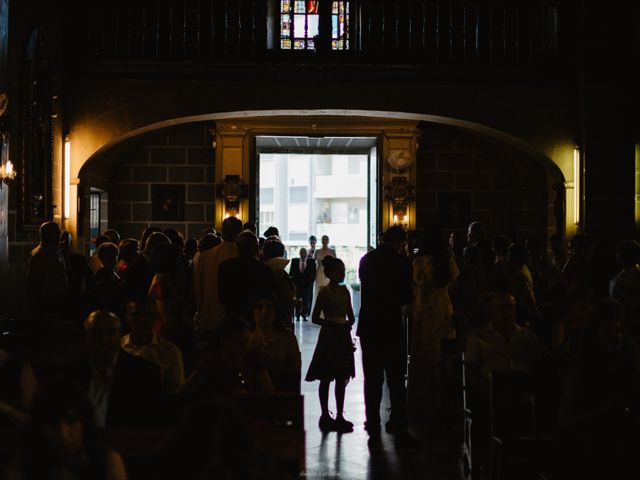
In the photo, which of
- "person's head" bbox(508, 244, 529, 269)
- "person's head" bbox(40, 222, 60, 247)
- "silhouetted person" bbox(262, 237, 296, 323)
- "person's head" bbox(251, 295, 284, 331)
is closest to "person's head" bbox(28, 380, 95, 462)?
"person's head" bbox(251, 295, 284, 331)

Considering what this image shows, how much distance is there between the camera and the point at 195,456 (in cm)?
255

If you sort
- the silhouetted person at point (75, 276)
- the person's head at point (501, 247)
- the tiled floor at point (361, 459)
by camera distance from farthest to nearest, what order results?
1. the person's head at point (501, 247)
2. the silhouetted person at point (75, 276)
3. the tiled floor at point (361, 459)

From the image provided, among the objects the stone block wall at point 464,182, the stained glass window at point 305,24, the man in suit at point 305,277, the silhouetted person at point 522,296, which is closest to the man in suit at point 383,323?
the silhouetted person at point 522,296

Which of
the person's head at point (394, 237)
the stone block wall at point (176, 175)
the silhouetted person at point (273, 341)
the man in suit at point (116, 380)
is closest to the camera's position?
the man in suit at point (116, 380)

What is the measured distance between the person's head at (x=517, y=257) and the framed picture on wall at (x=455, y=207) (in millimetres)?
8222

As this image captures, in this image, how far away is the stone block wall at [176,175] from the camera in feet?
54.3

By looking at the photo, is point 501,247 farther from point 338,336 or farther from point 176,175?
point 176,175

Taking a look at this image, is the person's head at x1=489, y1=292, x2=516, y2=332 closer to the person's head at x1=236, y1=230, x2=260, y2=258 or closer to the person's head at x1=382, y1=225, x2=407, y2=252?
the person's head at x1=382, y1=225, x2=407, y2=252

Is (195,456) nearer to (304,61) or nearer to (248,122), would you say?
(304,61)

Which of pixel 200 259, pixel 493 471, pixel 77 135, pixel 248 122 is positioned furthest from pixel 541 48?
pixel 493 471

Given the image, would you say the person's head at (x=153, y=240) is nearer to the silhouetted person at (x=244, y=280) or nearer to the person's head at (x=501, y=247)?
the silhouetted person at (x=244, y=280)

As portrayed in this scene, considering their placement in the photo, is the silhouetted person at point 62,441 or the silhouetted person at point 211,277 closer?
the silhouetted person at point 62,441

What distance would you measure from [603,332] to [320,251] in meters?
13.3

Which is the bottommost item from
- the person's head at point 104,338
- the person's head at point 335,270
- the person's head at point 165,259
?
the person's head at point 104,338
